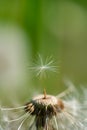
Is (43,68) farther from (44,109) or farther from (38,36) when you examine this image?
(38,36)

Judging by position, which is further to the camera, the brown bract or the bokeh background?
the bokeh background

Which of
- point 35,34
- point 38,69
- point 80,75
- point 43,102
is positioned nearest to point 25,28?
point 35,34

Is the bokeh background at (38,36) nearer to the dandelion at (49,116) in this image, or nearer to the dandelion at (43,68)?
the dandelion at (43,68)

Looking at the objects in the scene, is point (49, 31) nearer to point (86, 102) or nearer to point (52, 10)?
point (52, 10)

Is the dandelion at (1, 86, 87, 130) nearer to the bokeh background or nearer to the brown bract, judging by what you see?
the brown bract

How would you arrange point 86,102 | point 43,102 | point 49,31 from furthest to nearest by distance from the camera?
point 49,31, point 86,102, point 43,102

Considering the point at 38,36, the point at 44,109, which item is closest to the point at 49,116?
the point at 44,109

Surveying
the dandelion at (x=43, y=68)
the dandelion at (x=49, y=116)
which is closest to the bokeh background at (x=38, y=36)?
the dandelion at (x=43, y=68)

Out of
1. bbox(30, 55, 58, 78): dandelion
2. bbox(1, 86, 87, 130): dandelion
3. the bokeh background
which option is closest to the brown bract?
bbox(1, 86, 87, 130): dandelion
